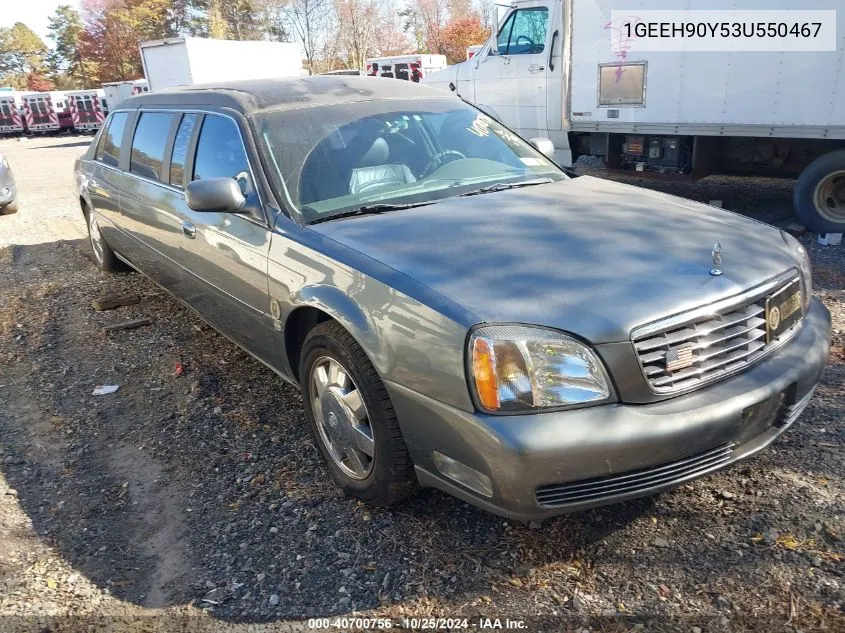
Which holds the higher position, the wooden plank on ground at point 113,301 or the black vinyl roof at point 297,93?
the black vinyl roof at point 297,93

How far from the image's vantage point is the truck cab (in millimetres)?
8727

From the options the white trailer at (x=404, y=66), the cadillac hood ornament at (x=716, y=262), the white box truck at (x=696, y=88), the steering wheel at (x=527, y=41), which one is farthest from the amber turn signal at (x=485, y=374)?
the white trailer at (x=404, y=66)

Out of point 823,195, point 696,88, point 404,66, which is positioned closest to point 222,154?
point 696,88

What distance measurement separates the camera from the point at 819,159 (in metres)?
6.72

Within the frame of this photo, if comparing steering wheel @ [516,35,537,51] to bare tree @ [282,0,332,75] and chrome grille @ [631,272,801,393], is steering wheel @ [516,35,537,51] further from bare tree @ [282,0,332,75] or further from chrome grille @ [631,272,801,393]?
bare tree @ [282,0,332,75]

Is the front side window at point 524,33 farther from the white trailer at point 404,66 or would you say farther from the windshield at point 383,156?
the white trailer at point 404,66

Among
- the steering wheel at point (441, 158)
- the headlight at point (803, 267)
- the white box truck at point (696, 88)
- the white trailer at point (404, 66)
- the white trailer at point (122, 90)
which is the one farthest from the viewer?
the white trailer at point (122, 90)

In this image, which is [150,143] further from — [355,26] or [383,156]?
[355,26]

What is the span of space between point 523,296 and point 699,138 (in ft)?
19.7

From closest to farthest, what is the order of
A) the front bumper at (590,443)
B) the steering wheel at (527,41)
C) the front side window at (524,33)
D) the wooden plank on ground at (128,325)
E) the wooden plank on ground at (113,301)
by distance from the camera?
the front bumper at (590,443), the wooden plank on ground at (128,325), the wooden plank on ground at (113,301), the front side window at (524,33), the steering wheel at (527,41)

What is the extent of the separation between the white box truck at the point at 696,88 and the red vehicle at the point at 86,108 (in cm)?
2721

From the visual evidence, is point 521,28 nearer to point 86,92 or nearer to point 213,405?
point 213,405

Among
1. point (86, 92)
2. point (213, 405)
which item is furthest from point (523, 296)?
point (86, 92)

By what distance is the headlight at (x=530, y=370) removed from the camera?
2.27 meters
